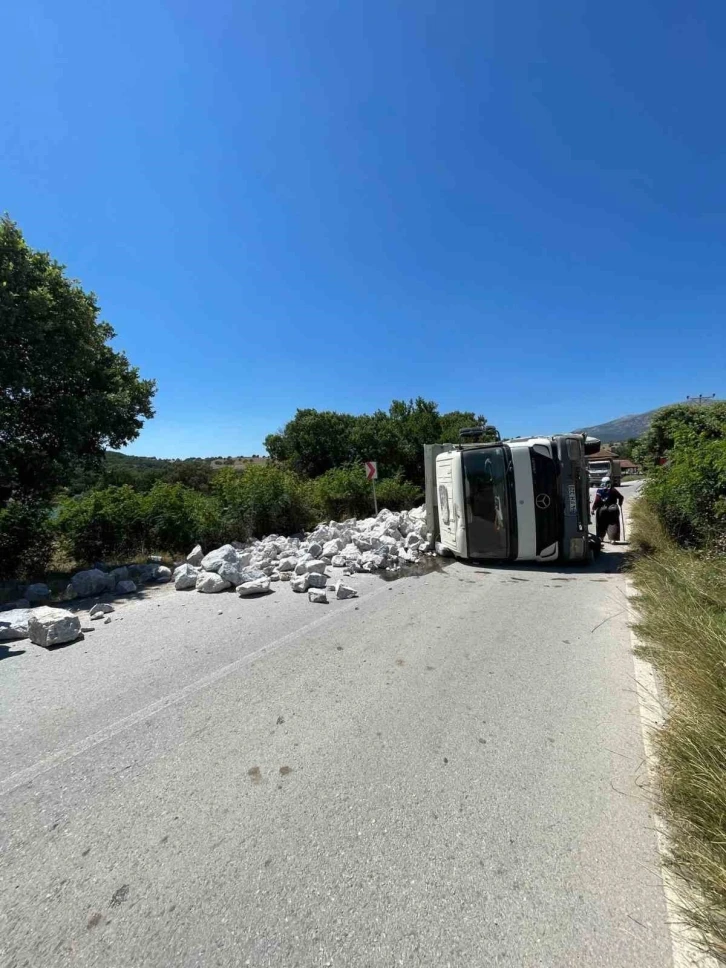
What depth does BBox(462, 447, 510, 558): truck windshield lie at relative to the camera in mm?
8555

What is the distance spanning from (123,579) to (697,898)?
8141 mm

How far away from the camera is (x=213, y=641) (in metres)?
4.98

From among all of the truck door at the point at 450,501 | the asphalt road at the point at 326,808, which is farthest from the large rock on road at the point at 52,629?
the truck door at the point at 450,501

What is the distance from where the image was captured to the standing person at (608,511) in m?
10.7

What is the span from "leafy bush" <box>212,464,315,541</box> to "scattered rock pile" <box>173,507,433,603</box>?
0.77 m

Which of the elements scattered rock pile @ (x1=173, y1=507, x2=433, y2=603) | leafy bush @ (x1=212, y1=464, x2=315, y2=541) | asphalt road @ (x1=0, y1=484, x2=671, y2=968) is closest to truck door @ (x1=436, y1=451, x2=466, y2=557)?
scattered rock pile @ (x1=173, y1=507, x2=433, y2=603)

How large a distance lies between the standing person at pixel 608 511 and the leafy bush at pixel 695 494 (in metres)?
1.69

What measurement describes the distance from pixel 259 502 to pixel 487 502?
20.6ft

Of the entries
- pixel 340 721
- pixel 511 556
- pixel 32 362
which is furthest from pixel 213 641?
pixel 32 362

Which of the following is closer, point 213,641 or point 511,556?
point 213,641

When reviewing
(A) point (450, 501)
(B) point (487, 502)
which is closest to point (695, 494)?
(B) point (487, 502)

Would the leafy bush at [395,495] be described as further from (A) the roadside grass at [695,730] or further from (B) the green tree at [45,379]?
(A) the roadside grass at [695,730]

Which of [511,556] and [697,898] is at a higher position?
[511,556]

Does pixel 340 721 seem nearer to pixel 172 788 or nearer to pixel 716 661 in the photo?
pixel 172 788
